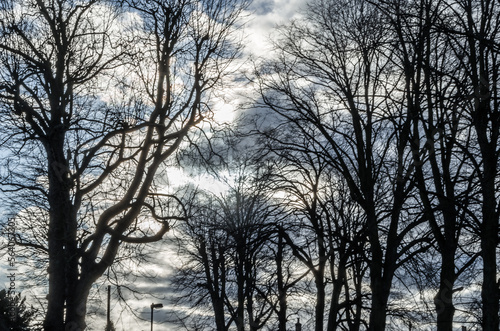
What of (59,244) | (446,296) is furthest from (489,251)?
(59,244)

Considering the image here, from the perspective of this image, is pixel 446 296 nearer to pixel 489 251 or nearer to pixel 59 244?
pixel 489 251

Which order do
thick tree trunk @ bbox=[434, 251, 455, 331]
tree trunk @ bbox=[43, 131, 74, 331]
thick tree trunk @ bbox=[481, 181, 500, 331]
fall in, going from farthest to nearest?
thick tree trunk @ bbox=[434, 251, 455, 331] → tree trunk @ bbox=[43, 131, 74, 331] → thick tree trunk @ bbox=[481, 181, 500, 331]

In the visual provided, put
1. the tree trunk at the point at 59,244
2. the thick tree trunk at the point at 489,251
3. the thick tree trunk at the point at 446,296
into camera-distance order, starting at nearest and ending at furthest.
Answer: the thick tree trunk at the point at 489,251, the tree trunk at the point at 59,244, the thick tree trunk at the point at 446,296

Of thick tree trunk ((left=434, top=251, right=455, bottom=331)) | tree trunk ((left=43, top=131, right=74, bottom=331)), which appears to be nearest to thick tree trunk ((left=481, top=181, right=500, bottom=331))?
thick tree trunk ((left=434, top=251, right=455, bottom=331))

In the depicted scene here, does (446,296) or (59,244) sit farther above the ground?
(59,244)

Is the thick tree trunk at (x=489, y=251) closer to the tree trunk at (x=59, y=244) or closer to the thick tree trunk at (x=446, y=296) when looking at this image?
the thick tree trunk at (x=446, y=296)

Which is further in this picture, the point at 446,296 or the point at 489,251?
the point at 446,296

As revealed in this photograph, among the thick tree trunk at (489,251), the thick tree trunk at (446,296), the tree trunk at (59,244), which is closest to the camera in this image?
the thick tree trunk at (489,251)

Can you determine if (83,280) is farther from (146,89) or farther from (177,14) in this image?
(177,14)

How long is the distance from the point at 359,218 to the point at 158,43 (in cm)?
1008

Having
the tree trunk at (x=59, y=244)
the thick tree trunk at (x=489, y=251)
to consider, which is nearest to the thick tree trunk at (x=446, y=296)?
the thick tree trunk at (x=489, y=251)

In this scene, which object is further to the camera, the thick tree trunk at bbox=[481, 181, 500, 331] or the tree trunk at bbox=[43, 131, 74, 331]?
the tree trunk at bbox=[43, 131, 74, 331]

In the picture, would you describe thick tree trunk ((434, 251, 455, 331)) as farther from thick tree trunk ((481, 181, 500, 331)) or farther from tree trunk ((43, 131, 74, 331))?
tree trunk ((43, 131, 74, 331))

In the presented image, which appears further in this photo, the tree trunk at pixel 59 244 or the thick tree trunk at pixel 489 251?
the tree trunk at pixel 59 244
